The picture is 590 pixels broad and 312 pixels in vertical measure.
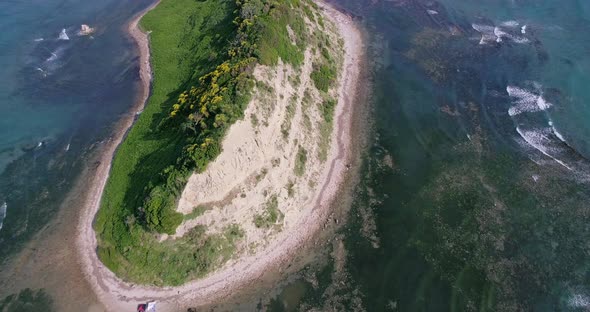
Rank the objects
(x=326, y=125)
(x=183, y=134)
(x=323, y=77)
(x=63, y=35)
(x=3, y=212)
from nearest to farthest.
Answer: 1. (x=183, y=134)
2. (x=3, y=212)
3. (x=326, y=125)
4. (x=323, y=77)
5. (x=63, y=35)

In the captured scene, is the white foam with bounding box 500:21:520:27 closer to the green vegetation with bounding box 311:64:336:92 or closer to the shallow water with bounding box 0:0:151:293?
the green vegetation with bounding box 311:64:336:92

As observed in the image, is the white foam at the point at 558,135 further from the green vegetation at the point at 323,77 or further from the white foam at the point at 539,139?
the green vegetation at the point at 323,77

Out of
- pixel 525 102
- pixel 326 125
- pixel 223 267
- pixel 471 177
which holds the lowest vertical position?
pixel 471 177

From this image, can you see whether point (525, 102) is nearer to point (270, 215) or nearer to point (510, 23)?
point (510, 23)

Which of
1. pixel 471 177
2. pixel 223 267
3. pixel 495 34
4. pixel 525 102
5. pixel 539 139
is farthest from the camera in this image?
pixel 495 34

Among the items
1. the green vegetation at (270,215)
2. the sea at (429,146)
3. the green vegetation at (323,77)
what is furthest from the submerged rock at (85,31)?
the green vegetation at (270,215)

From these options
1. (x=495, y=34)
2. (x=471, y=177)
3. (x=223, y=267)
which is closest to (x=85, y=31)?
(x=223, y=267)

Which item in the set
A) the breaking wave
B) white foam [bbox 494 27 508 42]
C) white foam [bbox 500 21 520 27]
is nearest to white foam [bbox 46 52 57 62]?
the breaking wave
